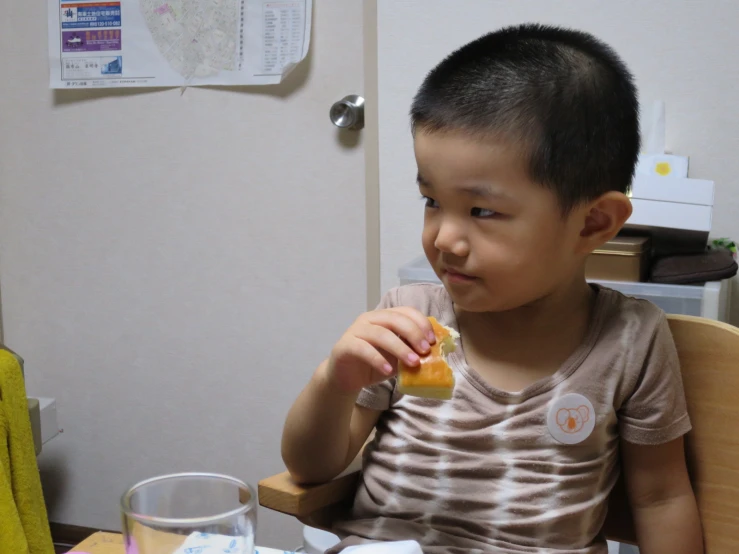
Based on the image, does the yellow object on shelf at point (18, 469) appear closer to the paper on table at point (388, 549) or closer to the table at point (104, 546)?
the table at point (104, 546)

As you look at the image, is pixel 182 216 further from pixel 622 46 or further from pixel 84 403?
pixel 622 46

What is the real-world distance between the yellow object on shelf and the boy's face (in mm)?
1103

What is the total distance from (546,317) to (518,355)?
6cm

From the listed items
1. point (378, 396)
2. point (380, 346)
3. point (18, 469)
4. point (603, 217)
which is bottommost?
point (18, 469)

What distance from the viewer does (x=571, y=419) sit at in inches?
33.2

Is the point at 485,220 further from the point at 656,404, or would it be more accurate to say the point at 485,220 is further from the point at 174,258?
the point at 174,258

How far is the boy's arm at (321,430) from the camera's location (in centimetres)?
83

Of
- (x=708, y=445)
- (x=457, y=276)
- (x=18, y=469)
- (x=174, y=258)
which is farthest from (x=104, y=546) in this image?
(x=174, y=258)

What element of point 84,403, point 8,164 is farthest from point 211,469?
point 8,164

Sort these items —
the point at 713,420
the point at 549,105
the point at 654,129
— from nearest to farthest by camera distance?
the point at 549,105 < the point at 713,420 < the point at 654,129

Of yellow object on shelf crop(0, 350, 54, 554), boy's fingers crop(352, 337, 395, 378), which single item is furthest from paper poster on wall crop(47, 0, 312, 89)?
boy's fingers crop(352, 337, 395, 378)

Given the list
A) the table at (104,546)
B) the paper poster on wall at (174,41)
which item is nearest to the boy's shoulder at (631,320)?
the table at (104,546)

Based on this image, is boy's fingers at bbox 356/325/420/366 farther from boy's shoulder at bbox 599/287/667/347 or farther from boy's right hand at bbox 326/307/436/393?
boy's shoulder at bbox 599/287/667/347

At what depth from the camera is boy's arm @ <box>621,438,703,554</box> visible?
2.83 ft
